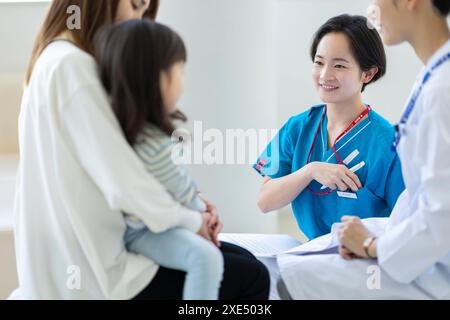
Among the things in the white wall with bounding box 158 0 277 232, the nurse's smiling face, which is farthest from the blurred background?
the nurse's smiling face

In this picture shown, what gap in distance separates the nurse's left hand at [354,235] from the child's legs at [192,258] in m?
0.29

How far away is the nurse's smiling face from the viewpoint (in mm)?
1401

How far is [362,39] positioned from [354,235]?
0.46 metres

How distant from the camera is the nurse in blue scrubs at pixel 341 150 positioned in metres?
1.39

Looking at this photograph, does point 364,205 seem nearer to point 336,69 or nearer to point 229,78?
point 336,69

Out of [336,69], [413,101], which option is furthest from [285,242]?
[413,101]

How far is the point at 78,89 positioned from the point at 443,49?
60 cm

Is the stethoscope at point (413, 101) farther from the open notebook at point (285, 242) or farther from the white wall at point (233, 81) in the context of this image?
the white wall at point (233, 81)

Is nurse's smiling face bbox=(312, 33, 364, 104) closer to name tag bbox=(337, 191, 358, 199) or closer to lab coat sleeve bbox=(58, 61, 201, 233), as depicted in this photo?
name tag bbox=(337, 191, 358, 199)

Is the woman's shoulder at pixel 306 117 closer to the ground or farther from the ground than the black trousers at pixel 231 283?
farther from the ground

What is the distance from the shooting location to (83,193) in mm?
1001

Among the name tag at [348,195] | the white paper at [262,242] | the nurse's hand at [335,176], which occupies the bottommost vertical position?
the white paper at [262,242]

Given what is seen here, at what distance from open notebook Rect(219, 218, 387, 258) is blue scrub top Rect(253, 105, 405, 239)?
0.28 ft

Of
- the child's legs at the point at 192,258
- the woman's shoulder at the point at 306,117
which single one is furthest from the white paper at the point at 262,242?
the child's legs at the point at 192,258
